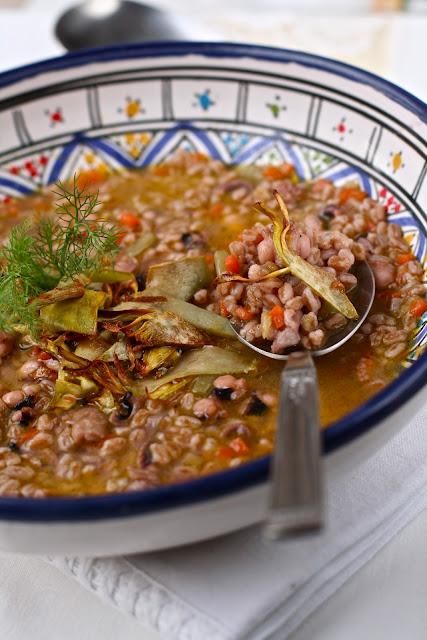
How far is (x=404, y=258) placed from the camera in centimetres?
351

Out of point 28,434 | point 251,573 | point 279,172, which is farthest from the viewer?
point 279,172

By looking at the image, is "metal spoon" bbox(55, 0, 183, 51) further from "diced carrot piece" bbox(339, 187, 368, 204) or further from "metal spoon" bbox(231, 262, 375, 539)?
"metal spoon" bbox(231, 262, 375, 539)

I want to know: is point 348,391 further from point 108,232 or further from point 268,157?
point 268,157

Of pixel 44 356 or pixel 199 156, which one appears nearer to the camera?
pixel 44 356

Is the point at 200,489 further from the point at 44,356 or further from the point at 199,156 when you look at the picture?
the point at 199,156

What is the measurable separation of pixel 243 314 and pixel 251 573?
104cm

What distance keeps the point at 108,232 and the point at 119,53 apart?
1.36 m

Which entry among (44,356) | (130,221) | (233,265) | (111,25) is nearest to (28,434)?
(44,356)

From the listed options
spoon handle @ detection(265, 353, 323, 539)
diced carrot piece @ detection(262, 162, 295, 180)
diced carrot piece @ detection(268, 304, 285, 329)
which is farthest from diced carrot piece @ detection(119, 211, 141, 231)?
spoon handle @ detection(265, 353, 323, 539)

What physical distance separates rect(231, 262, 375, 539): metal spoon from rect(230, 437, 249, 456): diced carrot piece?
1.06 ft

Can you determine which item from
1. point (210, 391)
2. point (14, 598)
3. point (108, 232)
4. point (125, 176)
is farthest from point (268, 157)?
point (14, 598)

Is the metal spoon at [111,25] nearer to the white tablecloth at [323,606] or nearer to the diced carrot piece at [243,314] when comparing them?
the diced carrot piece at [243,314]

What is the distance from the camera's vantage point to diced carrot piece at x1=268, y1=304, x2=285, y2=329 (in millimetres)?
3039

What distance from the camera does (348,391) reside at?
303cm
